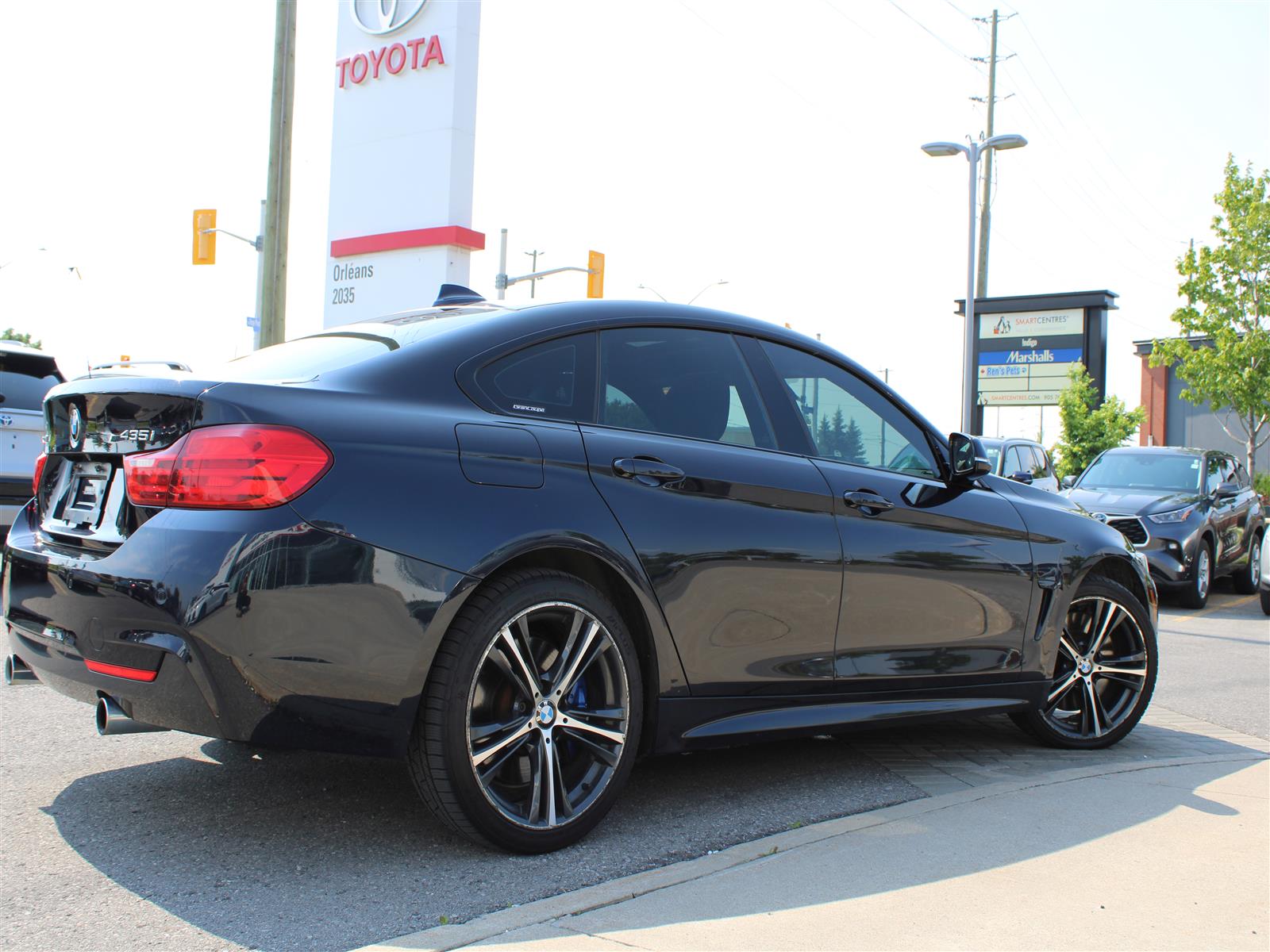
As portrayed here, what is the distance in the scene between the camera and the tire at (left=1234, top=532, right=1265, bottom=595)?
1405 centimetres

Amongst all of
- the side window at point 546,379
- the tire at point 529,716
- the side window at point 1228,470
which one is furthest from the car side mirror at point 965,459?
the side window at point 1228,470

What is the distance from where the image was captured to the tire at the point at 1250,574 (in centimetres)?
1405

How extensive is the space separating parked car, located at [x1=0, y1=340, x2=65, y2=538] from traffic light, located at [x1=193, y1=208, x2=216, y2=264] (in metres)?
16.1

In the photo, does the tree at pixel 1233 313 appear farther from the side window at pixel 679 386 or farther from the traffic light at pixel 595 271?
the side window at pixel 679 386

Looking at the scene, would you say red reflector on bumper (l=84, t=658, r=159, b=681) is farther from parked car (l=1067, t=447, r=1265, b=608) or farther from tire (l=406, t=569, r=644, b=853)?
parked car (l=1067, t=447, r=1265, b=608)

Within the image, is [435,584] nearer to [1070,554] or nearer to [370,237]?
[1070,554]

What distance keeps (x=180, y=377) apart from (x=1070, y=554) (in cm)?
359

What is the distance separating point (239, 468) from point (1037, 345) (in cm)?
3129

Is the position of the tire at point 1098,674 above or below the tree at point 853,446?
below

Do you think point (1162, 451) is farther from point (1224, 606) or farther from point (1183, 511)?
point (1224, 606)

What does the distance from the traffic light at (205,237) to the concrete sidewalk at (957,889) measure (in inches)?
924

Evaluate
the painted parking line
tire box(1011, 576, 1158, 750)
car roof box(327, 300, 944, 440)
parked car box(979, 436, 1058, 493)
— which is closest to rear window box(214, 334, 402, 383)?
car roof box(327, 300, 944, 440)

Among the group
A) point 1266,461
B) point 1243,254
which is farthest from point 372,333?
point 1266,461

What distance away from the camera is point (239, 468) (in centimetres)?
300
